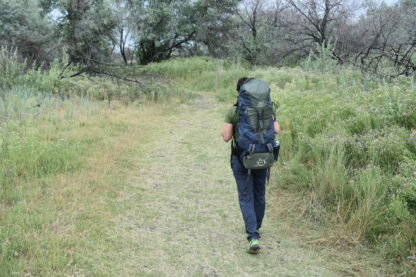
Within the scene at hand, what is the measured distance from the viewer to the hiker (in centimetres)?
372

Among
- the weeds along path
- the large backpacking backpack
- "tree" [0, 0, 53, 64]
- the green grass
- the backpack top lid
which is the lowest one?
the weeds along path

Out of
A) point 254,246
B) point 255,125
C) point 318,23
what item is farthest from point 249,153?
point 318,23

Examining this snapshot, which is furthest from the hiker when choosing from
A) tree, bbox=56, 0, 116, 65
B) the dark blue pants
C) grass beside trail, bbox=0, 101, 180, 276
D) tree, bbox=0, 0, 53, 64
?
tree, bbox=0, 0, 53, 64

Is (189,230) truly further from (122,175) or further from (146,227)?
(122,175)

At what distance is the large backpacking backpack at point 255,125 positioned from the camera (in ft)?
12.0

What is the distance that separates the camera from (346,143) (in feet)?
17.3

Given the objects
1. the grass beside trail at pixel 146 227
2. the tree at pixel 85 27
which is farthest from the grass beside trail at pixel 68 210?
the tree at pixel 85 27

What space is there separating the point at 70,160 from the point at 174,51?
1574 centimetres

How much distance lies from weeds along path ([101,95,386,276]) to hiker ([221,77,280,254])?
1.04ft

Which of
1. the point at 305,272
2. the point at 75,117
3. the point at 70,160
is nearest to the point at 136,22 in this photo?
the point at 75,117

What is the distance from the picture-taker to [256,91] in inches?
144

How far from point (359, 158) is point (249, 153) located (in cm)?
215

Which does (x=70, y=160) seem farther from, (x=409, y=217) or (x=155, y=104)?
(x=155, y=104)

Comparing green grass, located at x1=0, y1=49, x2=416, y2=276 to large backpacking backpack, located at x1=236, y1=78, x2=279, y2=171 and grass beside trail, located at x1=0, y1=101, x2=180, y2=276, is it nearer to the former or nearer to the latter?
grass beside trail, located at x1=0, y1=101, x2=180, y2=276
